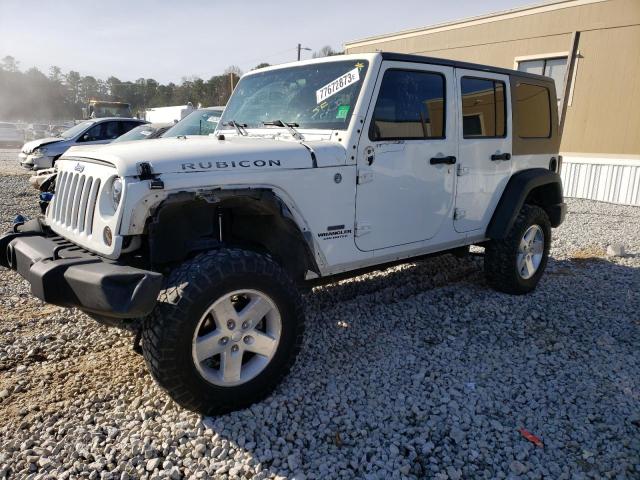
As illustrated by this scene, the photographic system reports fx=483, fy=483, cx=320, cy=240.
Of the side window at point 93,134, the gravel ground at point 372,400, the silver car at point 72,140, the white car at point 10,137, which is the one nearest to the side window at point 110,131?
the silver car at point 72,140

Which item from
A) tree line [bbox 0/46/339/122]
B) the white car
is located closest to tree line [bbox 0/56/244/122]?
tree line [bbox 0/46/339/122]

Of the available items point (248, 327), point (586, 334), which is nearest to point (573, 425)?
point (586, 334)

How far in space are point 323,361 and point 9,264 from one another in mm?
2201

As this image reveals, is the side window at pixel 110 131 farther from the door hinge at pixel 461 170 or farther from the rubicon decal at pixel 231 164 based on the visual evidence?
the rubicon decal at pixel 231 164

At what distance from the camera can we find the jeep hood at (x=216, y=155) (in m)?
2.57

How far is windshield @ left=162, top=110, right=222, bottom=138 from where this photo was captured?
827 cm

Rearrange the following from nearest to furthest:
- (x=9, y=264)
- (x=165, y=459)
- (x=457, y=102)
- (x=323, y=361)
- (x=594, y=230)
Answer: (x=165, y=459), (x=9, y=264), (x=323, y=361), (x=457, y=102), (x=594, y=230)

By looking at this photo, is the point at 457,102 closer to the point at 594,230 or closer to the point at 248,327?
the point at 248,327

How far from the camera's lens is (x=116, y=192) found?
8.45 feet

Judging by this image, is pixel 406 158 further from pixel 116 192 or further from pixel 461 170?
pixel 116 192

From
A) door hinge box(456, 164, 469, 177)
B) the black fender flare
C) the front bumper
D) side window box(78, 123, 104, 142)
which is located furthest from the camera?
side window box(78, 123, 104, 142)

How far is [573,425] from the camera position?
2781 mm

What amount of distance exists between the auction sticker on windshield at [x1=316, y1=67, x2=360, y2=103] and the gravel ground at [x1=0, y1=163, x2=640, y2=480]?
1.81 metres

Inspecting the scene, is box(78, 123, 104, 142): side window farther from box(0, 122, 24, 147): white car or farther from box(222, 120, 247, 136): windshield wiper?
box(0, 122, 24, 147): white car
